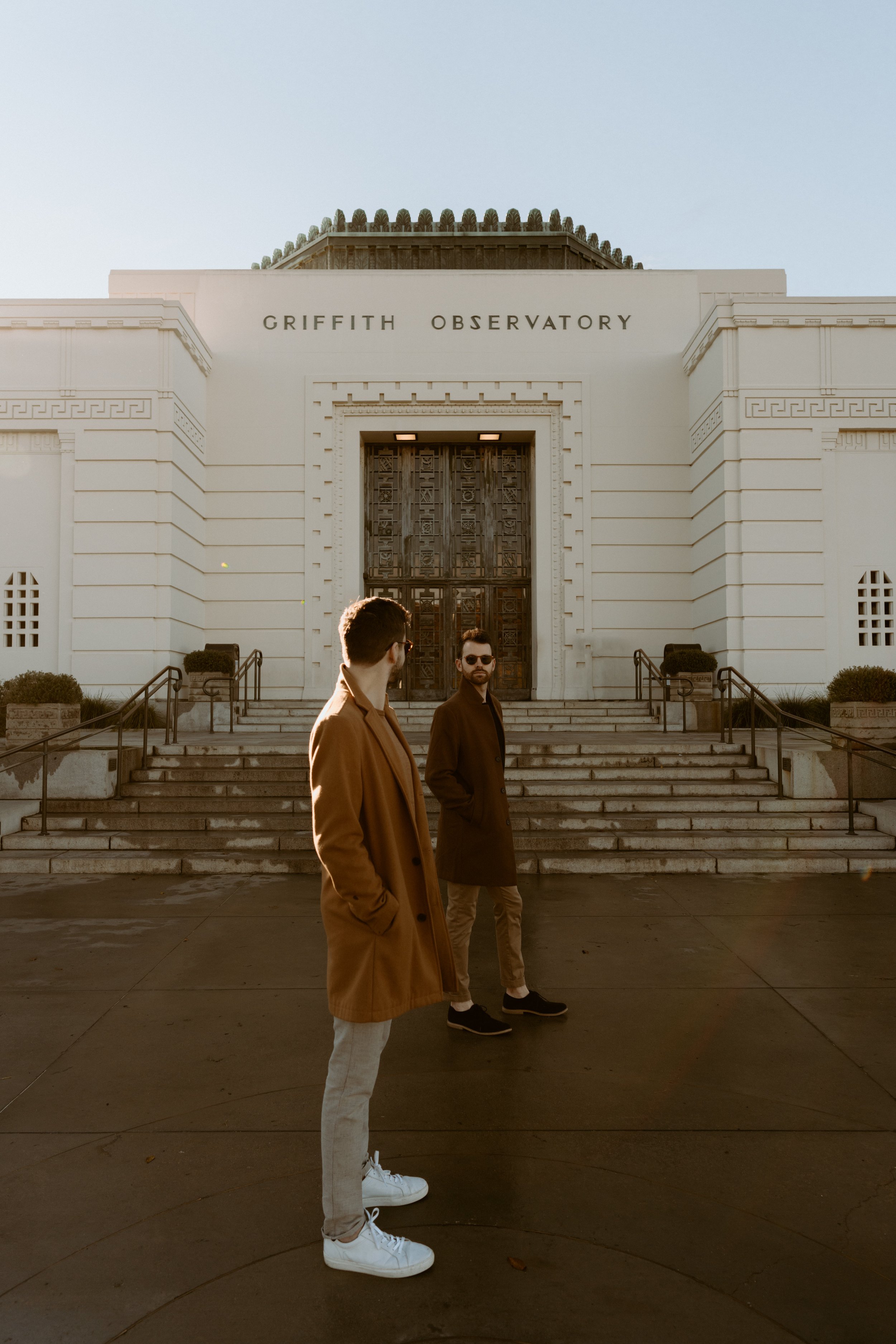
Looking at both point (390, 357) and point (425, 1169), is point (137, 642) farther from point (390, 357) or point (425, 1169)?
point (425, 1169)

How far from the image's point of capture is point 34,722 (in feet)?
35.5

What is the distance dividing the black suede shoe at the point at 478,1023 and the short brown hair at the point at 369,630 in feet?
7.35

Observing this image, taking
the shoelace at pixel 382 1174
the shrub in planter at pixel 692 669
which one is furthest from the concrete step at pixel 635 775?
the shoelace at pixel 382 1174

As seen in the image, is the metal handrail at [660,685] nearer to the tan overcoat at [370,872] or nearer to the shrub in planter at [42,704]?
the shrub in planter at [42,704]

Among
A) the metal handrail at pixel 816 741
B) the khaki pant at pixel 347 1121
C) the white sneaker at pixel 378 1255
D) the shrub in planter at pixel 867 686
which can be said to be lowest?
the white sneaker at pixel 378 1255

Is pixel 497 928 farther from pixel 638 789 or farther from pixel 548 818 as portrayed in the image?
pixel 638 789

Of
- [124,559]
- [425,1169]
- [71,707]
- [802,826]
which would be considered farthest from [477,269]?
[425,1169]

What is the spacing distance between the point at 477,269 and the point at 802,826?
1422 centimetres

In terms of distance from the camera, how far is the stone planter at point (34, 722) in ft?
35.3

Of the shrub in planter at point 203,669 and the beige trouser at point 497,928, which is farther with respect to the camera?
the shrub in planter at point 203,669

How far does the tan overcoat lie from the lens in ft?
8.22

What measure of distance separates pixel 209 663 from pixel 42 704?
4.13 m

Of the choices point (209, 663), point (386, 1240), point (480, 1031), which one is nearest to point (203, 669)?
point (209, 663)

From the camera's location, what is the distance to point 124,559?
1523 centimetres
